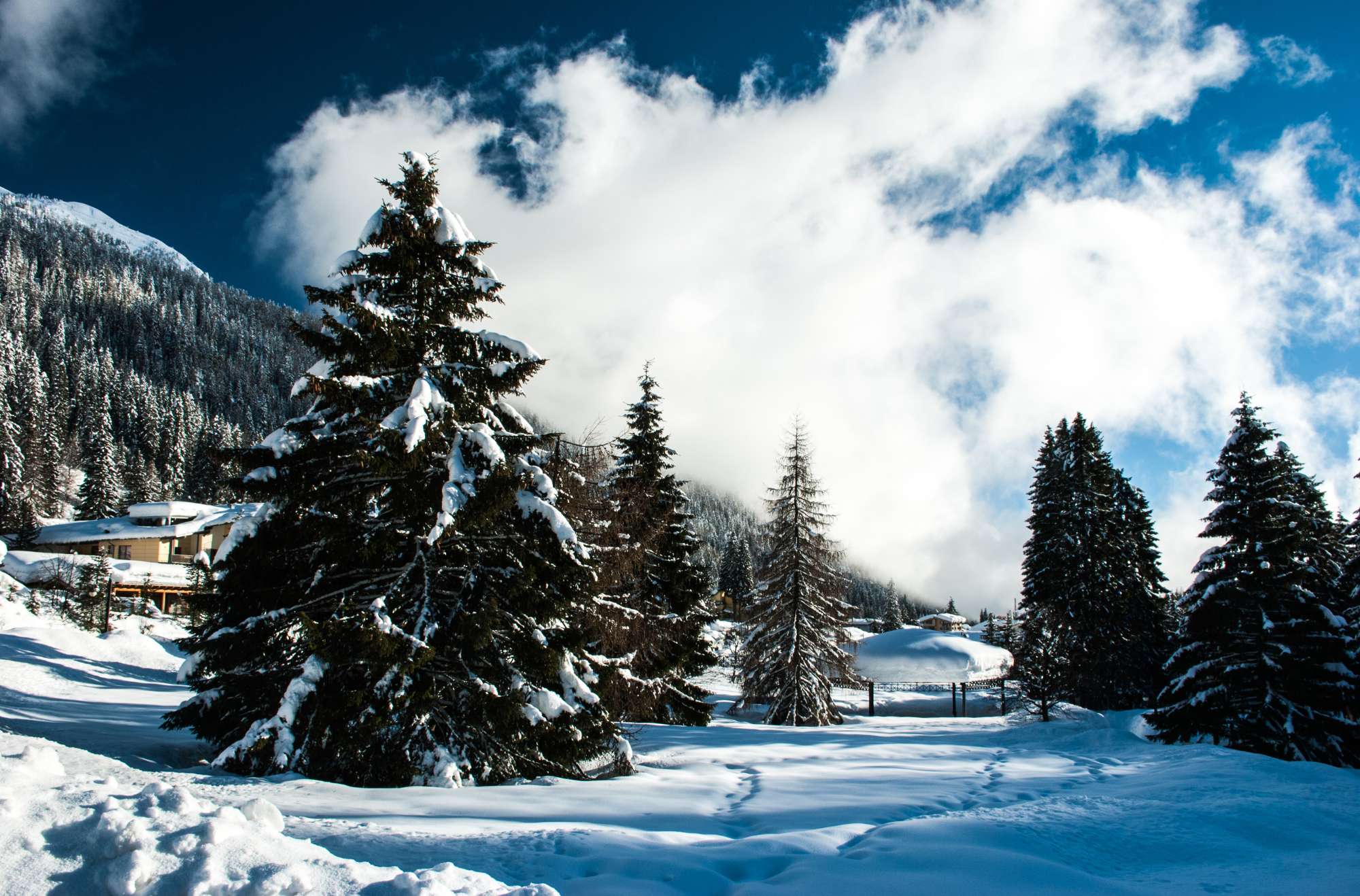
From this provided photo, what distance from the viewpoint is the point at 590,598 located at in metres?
12.8

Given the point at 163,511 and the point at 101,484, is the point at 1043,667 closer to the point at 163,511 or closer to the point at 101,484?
the point at 163,511

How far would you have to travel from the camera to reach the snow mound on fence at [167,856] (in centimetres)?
405

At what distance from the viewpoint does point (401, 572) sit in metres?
10.6

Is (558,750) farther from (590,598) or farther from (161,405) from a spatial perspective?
(161,405)

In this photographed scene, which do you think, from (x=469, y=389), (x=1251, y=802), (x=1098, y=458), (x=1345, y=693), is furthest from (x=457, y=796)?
(x=1098, y=458)

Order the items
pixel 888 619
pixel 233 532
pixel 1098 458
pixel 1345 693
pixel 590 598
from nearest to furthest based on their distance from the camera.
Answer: pixel 233 532 → pixel 590 598 → pixel 1345 693 → pixel 1098 458 → pixel 888 619

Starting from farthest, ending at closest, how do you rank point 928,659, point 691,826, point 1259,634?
1. point 928,659
2. point 1259,634
3. point 691,826

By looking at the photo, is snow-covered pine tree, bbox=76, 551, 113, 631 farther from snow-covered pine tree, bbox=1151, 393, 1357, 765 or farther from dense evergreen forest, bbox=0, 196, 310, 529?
snow-covered pine tree, bbox=1151, 393, 1357, 765

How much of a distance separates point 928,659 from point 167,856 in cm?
5407

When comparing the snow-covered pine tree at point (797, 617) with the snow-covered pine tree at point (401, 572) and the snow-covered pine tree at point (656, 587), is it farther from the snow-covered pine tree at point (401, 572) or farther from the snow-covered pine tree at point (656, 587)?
the snow-covered pine tree at point (401, 572)

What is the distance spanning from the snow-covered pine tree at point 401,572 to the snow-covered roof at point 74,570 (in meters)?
40.4

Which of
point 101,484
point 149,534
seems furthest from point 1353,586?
point 101,484

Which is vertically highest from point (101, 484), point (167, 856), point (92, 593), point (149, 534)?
point (101, 484)

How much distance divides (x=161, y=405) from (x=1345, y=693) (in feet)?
537
